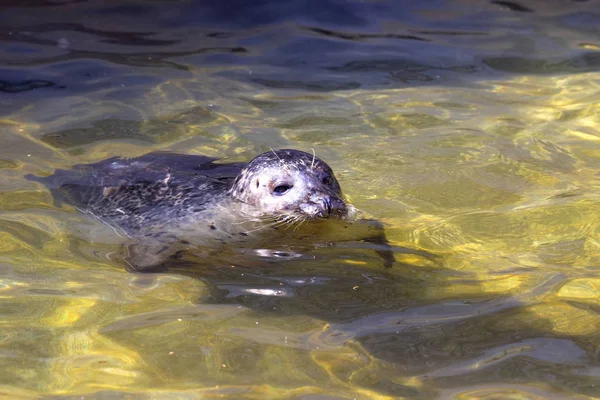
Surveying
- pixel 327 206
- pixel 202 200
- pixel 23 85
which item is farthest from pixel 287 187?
pixel 23 85

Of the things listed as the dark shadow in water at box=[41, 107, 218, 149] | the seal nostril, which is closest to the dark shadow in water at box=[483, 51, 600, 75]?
the dark shadow in water at box=[41, 107, 218, 149]

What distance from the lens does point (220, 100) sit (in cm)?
719

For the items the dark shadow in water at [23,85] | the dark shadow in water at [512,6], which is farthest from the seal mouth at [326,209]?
the dark shadow in water at [512,6]

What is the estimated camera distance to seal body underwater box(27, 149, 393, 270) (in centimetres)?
482

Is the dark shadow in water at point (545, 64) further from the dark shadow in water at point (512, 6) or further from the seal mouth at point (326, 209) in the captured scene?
the seal mouth at point (326, 209)

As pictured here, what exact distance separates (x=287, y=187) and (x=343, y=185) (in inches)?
25.4

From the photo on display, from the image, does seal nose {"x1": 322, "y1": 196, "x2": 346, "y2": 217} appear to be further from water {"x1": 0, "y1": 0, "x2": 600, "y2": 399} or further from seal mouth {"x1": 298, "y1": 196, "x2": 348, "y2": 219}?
water {"x1": 0, "y1": 0, "x2": 600, "y2": 399}

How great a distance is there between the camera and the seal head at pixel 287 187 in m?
4.89

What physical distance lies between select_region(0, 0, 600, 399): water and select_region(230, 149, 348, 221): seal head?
359 millimetres

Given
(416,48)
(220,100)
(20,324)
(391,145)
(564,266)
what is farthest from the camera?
(416,48)

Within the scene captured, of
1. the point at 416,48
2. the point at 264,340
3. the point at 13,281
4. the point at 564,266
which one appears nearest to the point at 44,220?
the point at 13,281

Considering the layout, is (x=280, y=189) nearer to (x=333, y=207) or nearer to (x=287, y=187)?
(x=287, y=187)

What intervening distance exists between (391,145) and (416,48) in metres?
2.35

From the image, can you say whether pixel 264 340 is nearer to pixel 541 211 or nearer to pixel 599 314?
pixel 599 314
